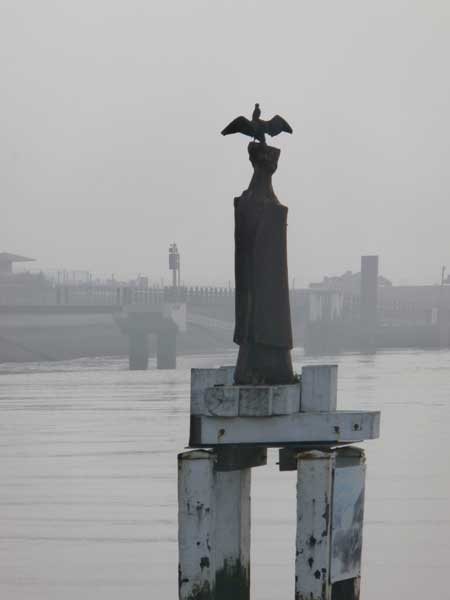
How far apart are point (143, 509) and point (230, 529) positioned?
28.6ft

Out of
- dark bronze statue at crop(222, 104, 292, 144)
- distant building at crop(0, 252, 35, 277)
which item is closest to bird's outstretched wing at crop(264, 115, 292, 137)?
dark bronze statue at crop(222, 104, 292, 144)

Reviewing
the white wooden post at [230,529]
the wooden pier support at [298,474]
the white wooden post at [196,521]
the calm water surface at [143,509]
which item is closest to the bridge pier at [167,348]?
the calm water surface at [143,509]

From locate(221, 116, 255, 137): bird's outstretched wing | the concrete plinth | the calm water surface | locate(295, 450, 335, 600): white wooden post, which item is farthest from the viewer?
the concrete plinth

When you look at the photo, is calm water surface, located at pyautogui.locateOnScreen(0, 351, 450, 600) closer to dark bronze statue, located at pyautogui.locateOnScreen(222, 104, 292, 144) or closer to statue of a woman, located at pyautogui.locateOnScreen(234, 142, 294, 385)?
statue of a woman, located at pyautogui.locateOnScreen(234, 142, 294, 385)

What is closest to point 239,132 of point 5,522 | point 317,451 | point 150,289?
point 317,451

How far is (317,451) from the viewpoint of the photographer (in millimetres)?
8195

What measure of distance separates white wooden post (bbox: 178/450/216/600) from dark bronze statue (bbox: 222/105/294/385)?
2.40 ft

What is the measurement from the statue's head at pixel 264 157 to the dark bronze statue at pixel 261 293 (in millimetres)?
250

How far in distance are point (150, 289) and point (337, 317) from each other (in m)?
18.7

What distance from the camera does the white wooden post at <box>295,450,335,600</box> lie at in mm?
8094

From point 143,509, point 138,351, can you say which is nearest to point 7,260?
point 138,351

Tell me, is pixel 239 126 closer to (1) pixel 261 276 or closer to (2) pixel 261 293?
(1) pixel 261 276

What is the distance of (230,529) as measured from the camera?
8.66 m

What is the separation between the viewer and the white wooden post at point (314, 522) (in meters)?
8.09
